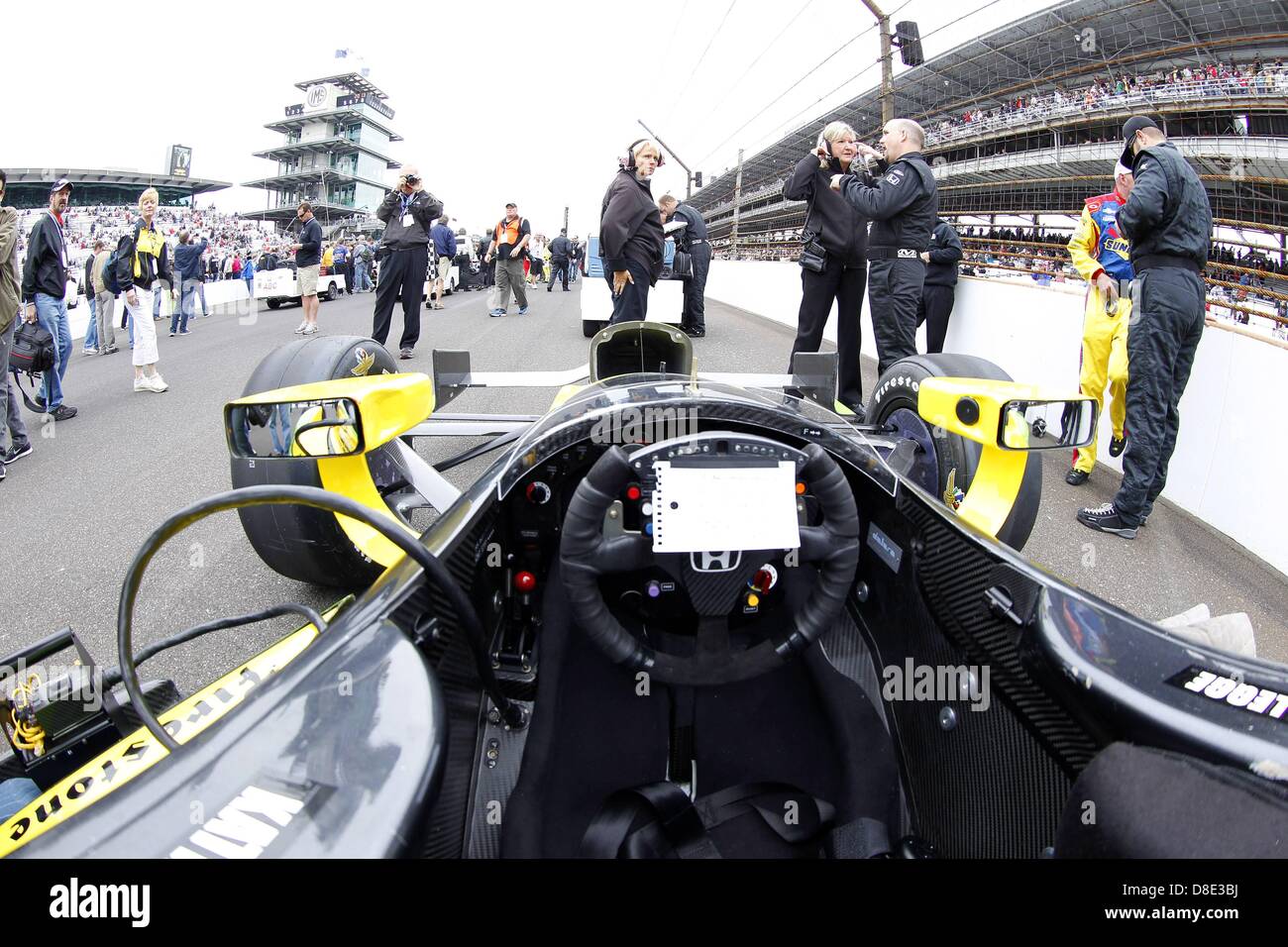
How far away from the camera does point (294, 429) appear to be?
6.46ft

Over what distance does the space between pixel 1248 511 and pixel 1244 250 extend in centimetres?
1870

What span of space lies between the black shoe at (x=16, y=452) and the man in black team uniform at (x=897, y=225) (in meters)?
5.92

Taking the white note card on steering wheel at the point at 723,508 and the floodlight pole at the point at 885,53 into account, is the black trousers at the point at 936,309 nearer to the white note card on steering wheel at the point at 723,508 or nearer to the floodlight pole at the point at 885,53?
the floodlight pole at the point at 885,53

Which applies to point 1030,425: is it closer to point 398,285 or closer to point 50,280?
point 398,285

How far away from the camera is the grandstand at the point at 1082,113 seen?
19.1 m

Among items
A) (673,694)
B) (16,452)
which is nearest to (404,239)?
(16,452)

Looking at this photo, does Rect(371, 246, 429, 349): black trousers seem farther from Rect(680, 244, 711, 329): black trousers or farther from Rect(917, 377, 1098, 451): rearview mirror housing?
Rect(917, 377, 1098, 451): rearview mirror housing

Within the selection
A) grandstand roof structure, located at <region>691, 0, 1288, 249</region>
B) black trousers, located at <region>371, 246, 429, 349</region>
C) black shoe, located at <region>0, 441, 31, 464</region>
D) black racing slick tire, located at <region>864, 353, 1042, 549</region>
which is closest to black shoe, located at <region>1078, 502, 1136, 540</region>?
black racing slick tire, located at <region>864, 353, 1042, 549</region>

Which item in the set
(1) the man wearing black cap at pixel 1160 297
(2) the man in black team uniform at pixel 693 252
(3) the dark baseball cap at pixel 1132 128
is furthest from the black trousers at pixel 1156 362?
(2) the man in black team uniform at pixel 693 252

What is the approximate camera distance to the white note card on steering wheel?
1.29 metres

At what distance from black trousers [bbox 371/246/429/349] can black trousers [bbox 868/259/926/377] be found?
477 centimetres

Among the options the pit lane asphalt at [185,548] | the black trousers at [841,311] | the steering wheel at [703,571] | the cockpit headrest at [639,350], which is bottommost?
the pit lane asphalt at [185,548]

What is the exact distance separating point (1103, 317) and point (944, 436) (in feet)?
8.03
